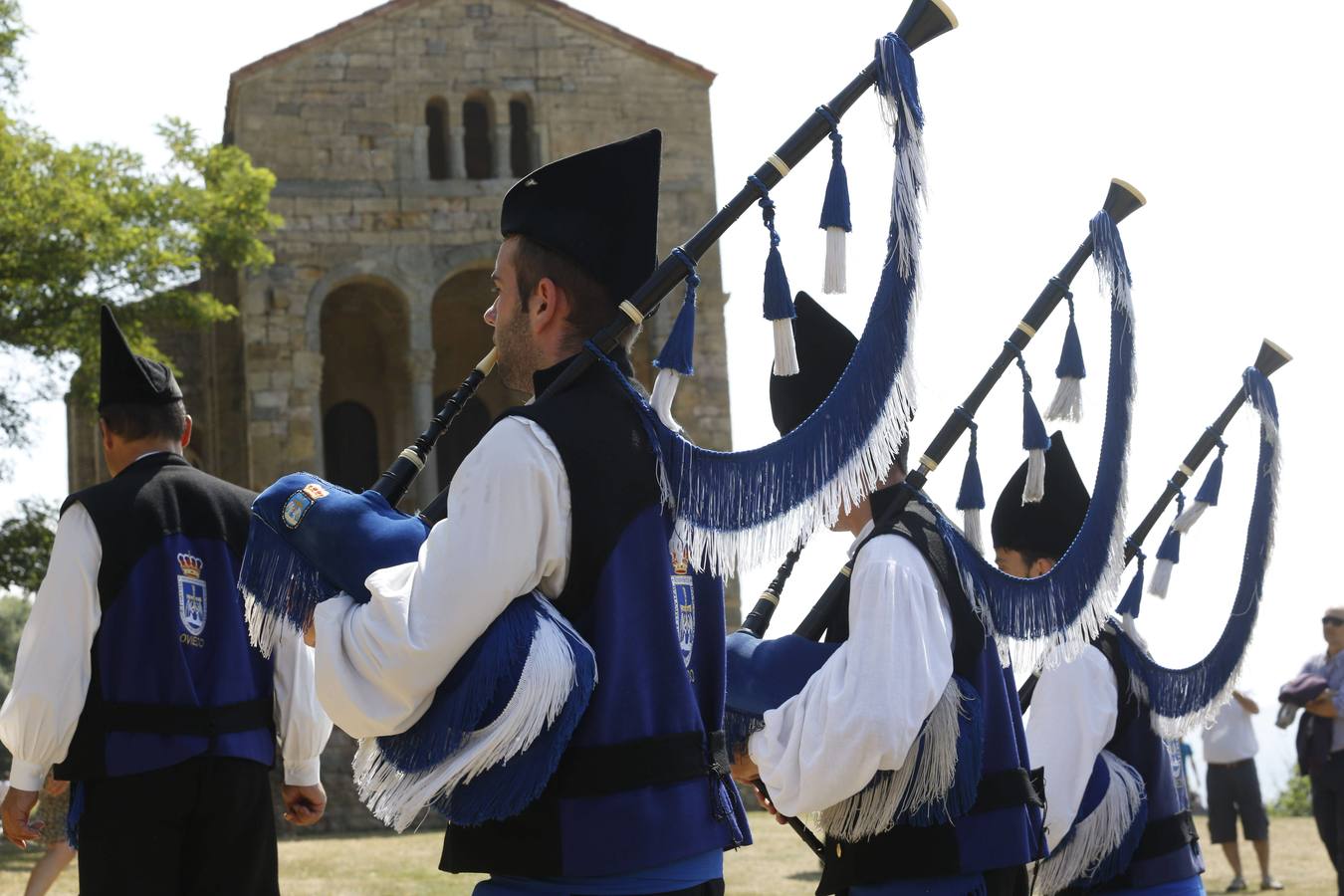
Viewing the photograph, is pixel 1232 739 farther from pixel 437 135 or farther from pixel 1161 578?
pixel 437 135

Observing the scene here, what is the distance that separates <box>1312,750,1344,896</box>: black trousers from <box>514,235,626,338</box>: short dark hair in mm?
7380

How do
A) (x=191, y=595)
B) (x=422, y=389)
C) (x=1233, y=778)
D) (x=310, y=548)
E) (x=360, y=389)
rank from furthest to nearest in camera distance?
(x=360, y=389), (x=422, y=389), (x=1233, y=778), (x=191, y=595), (x=310, y=548)

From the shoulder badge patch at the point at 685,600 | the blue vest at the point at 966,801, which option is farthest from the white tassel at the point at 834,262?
the blue vest at the point at 966,801

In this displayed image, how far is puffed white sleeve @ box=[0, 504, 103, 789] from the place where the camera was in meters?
4.50

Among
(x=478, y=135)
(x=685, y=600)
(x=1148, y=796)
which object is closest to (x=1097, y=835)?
(x=1148, y=796)

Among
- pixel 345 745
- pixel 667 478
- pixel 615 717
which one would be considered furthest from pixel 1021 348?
pixel 345 745

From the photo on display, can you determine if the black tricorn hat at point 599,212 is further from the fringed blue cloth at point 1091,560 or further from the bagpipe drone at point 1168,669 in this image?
the bagpipe drone at point 1168,669

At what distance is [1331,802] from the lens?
9.33m

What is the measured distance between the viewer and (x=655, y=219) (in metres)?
3.14

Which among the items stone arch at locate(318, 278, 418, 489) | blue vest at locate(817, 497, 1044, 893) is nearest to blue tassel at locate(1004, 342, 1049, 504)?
blue vest at locate(817, 497, 1044, 893)

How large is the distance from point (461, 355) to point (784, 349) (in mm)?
23633

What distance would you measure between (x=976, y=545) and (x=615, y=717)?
1401mm

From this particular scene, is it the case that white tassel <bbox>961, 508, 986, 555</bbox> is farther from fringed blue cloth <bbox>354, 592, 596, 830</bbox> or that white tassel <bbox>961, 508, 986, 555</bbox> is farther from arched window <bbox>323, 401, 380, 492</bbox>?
arched window <bbox>323, 401, 380, 492</bbox>

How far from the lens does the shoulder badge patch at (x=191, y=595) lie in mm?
4699
